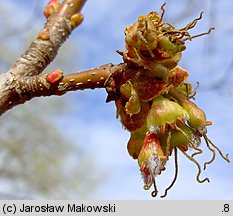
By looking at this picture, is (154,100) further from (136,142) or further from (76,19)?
(76,19)

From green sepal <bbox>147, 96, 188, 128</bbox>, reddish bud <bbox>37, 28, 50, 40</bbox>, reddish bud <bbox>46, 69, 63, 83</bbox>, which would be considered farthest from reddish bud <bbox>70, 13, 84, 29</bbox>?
green sepal <bbox>147, 96, 188, 128</bbox>

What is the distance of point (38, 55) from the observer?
1.29 m

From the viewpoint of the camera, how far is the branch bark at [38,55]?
115 centimetres

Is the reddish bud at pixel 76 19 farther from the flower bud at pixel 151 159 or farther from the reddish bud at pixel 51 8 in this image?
the flower bud at pixel 151 159

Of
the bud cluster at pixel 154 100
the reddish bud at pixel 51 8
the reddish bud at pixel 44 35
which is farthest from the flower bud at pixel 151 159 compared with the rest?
the reddish bud at pixel 51 8

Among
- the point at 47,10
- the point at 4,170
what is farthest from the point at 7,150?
the point at 47,10

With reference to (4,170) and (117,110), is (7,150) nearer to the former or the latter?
(4,170)

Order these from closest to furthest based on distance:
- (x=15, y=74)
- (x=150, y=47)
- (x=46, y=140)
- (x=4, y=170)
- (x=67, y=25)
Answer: (x=150, y=47) → (x=15, y=74) → (x=67, y=25) → (x=4, y=170) → (x=46, y=140)

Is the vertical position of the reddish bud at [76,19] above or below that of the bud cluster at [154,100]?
above

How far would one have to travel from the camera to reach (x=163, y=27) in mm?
1086

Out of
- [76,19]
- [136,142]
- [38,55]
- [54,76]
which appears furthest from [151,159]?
[76,19]

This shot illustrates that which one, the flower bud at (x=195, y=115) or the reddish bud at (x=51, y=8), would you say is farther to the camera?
the reddish bud at (x=51, y=8)

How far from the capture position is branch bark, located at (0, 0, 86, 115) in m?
1.15

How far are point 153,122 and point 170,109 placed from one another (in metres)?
0.05
